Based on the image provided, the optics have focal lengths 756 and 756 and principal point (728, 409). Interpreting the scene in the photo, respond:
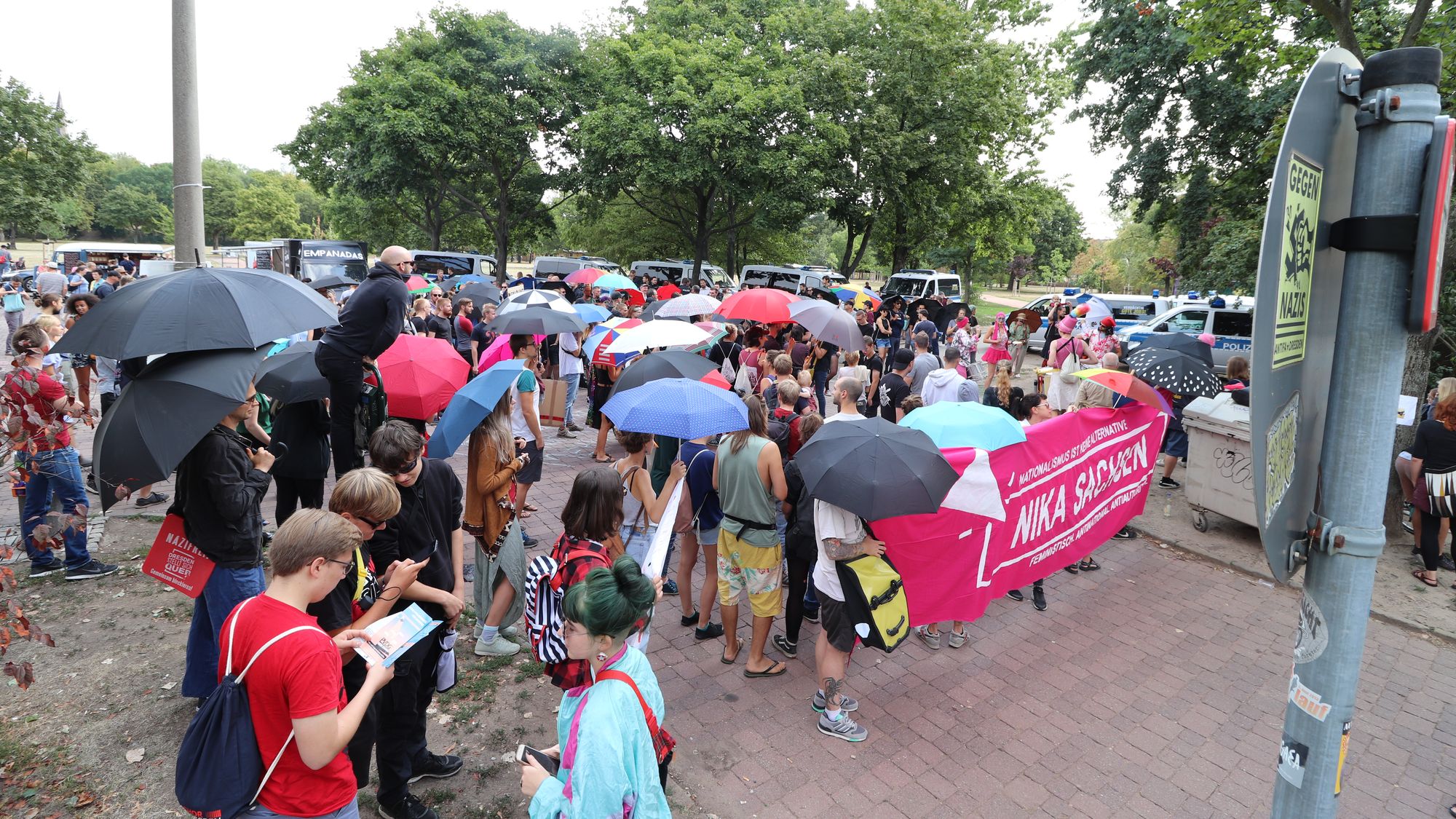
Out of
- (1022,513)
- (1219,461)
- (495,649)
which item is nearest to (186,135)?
(495,649)

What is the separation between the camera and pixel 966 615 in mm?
5648

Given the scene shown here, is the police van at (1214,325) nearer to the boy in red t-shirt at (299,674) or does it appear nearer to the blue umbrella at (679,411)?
the blue umbrella at (679,411)

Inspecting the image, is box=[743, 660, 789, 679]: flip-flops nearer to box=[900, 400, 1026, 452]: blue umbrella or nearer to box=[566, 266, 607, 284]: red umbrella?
box=[900, 400, 1026, 452]: blue umbrella

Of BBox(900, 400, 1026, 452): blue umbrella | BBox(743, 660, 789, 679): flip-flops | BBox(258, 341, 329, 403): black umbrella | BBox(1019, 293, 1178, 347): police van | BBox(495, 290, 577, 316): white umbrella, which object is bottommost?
BBox(743, 660, 789, 679): flip-flops

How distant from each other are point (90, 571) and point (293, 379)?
2601 millimetres

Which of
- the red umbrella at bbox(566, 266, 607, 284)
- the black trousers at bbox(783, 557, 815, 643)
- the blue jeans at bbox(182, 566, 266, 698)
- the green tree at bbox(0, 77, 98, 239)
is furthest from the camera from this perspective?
the green tree at bbox(0, 77, 98, 239)

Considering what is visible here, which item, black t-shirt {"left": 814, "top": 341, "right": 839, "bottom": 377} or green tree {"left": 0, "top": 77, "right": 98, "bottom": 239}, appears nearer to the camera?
black t-shirt {"left": 814, "top": 341, "right": 839, "bottom": 377}

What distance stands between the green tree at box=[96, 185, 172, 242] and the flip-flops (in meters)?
98.8

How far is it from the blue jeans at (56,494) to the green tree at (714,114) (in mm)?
20774

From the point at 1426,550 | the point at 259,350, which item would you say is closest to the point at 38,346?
the point at 259,350

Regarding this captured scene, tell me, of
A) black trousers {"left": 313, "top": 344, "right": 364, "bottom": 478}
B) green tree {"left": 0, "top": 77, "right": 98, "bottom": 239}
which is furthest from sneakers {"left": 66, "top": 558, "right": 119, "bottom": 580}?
green tree {"left": 0, "top": 77, "right": 98, "bottom": 239}

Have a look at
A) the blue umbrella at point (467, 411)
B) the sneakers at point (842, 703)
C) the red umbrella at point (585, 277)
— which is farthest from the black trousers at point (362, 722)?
the red umbrella at point (585, 277)

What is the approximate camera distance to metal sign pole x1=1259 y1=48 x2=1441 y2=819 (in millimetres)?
1529

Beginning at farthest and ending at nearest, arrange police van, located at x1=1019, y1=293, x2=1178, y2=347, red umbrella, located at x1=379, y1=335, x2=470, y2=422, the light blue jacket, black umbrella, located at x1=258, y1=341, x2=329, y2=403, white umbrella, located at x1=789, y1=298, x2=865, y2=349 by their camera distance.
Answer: police van, located at x1=1019, y1=293, x2=1178, y2=347 < white umbrella, located at x1=789, y1=298, x2=865, y2=349 < red umbrella, located at x1=379, y1=335, x2=470, y2=422 < black umbrella, located at x1=258, y1=341, x2=329, y2=403 < the light blue jacket
